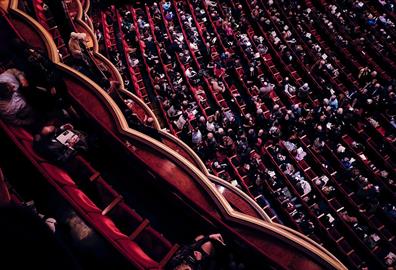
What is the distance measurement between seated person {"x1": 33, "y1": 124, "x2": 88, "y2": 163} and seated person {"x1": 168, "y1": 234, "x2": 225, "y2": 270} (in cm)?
168

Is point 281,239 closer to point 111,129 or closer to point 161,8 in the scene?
point 111,129

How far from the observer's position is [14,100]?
11.0 ft

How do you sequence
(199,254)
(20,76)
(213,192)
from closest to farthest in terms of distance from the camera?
(199,254), (213,192), (20,76)

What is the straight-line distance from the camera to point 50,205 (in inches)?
134

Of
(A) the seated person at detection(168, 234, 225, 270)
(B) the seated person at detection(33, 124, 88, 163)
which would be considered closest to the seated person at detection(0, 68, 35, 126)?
(B) the seated person at detection(33, 124, 88, 163)

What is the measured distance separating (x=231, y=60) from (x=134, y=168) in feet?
19.4

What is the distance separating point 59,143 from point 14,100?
68 centimetres

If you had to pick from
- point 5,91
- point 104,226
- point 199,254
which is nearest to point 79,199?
point 104,226

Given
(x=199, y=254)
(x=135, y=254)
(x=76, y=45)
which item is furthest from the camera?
(x=76, y=45)

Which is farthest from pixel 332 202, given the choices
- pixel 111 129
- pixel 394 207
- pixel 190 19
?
pixel 190 19

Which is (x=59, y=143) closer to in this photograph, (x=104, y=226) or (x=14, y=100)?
(x=14, y=100)

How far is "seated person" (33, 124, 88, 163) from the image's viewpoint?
327cm

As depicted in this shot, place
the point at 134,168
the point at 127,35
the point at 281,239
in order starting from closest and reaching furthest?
the point at 281,239 → the point at 134,168 → the point at 127,35

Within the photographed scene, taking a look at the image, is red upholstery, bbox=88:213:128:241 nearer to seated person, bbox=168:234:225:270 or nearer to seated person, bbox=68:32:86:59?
seated person, bbox=168:234:225:270
